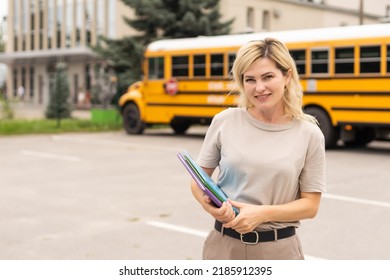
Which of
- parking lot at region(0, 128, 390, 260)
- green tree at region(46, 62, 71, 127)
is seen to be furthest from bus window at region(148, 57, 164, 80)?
green tree at region(46, 62, 71, 127)

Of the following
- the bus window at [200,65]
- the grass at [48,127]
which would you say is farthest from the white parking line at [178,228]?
the grass at [48,127]

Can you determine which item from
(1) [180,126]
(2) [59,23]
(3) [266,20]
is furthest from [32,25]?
(1) [180,126]

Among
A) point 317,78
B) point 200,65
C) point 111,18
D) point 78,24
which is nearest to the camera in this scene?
point 317,78

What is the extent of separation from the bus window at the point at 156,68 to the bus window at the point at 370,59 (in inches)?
240

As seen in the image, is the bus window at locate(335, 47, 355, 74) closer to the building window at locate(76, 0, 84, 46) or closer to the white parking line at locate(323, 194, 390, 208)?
the white parking line at locate(323, 194, 390, 208)

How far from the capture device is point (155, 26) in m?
24.7

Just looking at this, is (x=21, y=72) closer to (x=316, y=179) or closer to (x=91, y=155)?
(x=91, y=155)

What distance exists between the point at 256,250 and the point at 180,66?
51.0 ft

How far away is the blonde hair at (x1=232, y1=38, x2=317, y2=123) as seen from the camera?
7.43ft

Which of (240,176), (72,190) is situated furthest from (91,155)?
(240,176)

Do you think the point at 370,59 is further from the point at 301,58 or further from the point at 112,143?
the point at 112,143
